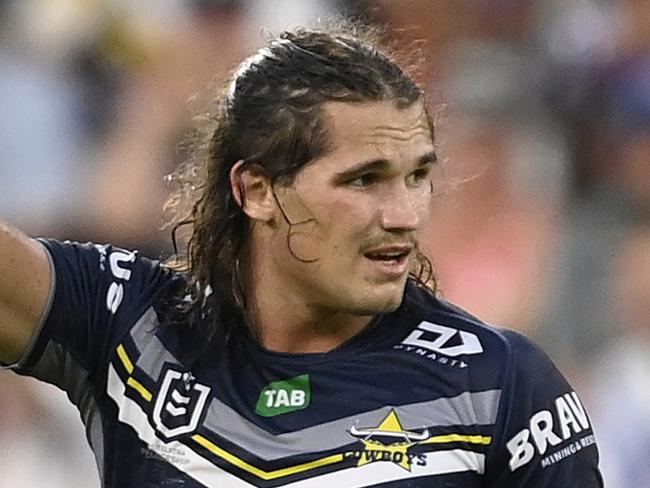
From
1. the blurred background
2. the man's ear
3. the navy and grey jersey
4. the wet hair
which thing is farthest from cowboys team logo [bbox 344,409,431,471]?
the blurred background

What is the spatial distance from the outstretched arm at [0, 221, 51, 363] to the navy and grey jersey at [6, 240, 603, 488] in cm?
3

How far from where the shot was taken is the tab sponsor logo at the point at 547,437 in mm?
2715

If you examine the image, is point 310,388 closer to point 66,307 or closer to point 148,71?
point 66,307

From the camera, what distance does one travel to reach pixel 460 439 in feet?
8.92

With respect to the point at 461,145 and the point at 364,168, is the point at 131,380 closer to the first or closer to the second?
the point at 364,168

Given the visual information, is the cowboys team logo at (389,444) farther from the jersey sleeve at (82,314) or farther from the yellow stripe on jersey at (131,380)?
the jersey sleeve at (82,314)

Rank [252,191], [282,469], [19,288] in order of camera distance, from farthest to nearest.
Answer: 1. [252,191]
2. [19,288]
3. [282,469]

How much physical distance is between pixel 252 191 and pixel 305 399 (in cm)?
43

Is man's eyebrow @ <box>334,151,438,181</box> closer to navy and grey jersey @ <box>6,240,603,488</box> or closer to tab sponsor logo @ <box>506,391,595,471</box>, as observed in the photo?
navy and grey jersey @ <box>6,240,603,488</box>

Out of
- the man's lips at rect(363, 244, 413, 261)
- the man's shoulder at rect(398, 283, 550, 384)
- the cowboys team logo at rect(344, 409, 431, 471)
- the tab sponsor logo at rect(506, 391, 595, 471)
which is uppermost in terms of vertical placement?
the man's lips at rect(363, 244, 413, 261)

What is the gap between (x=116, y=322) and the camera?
115 inches

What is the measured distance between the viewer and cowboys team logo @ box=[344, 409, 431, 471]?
8.91ft

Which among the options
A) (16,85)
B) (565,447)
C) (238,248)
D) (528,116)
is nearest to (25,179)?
(16,85)

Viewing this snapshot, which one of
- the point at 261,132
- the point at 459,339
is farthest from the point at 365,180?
the point at 459,339
